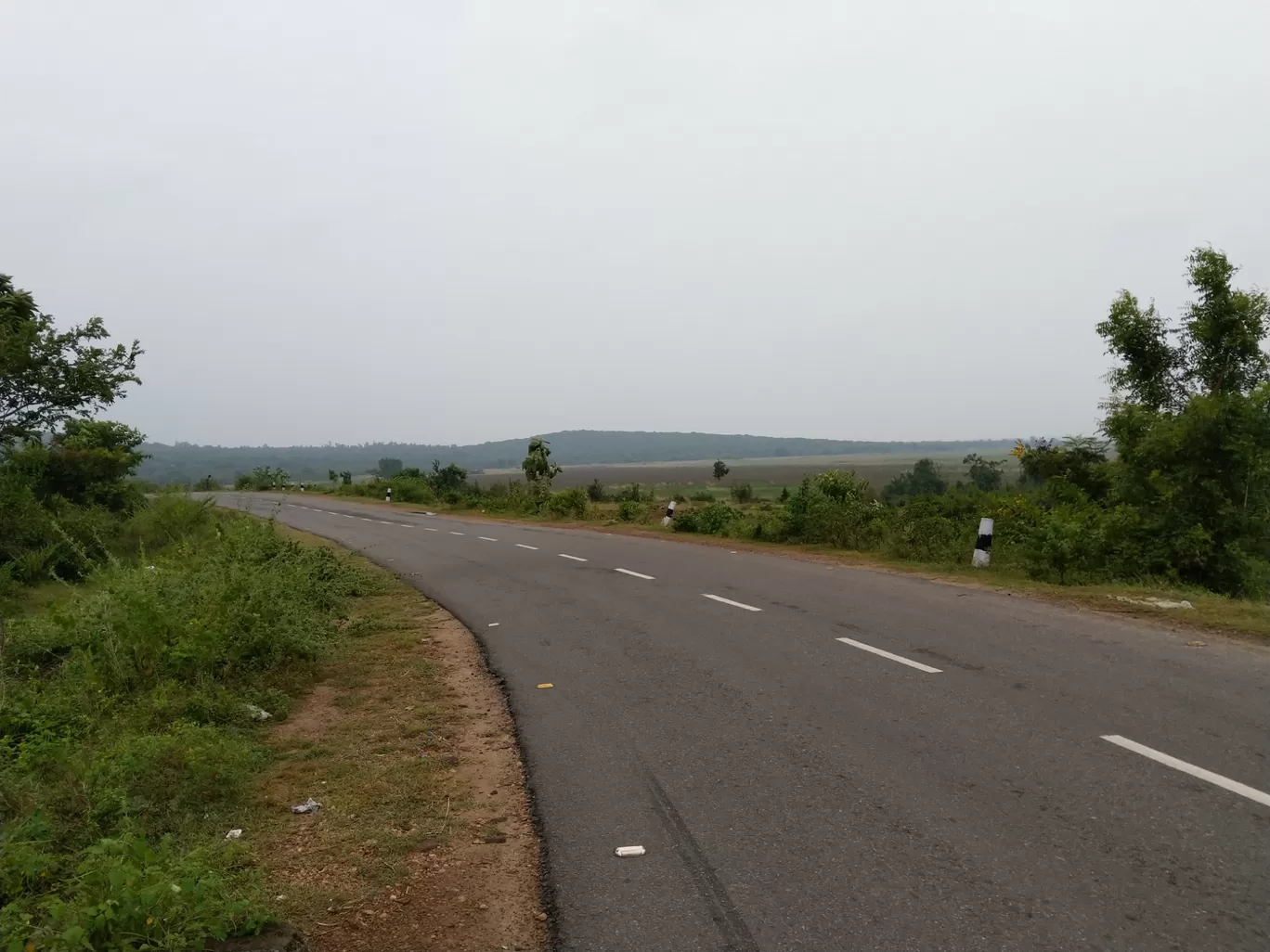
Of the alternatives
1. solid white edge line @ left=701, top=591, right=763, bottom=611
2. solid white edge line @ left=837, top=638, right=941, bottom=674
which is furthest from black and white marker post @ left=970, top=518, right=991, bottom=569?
solid white edge line @ left=837, top=638, right=941, bottom=674

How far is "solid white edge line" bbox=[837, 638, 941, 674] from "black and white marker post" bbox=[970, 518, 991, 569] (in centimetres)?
697

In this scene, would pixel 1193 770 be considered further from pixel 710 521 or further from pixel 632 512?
pixel 632 512

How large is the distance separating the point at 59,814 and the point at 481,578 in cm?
1049

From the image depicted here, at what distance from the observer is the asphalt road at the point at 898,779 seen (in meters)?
3.57

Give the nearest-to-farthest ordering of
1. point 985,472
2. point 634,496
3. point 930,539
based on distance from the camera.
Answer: point 930,539 < point 634,496 < point 985,472

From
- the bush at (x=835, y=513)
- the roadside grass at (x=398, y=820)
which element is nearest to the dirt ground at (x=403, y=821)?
the roadside grass at (x=398, y=820)

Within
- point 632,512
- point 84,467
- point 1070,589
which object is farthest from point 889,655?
point 84,467

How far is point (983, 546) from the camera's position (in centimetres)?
1488

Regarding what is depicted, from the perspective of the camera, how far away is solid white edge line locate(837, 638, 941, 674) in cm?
744

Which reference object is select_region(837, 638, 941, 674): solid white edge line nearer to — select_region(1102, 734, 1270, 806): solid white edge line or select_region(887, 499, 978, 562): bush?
select_region(1102, 734, 1270, 806): solid white edge line

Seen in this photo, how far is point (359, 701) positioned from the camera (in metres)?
7.49

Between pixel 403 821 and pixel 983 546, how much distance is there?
41.1ft

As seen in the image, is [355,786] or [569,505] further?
[569,505]

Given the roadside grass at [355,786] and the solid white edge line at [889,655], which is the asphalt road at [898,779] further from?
the roadside grass at [355,786]
